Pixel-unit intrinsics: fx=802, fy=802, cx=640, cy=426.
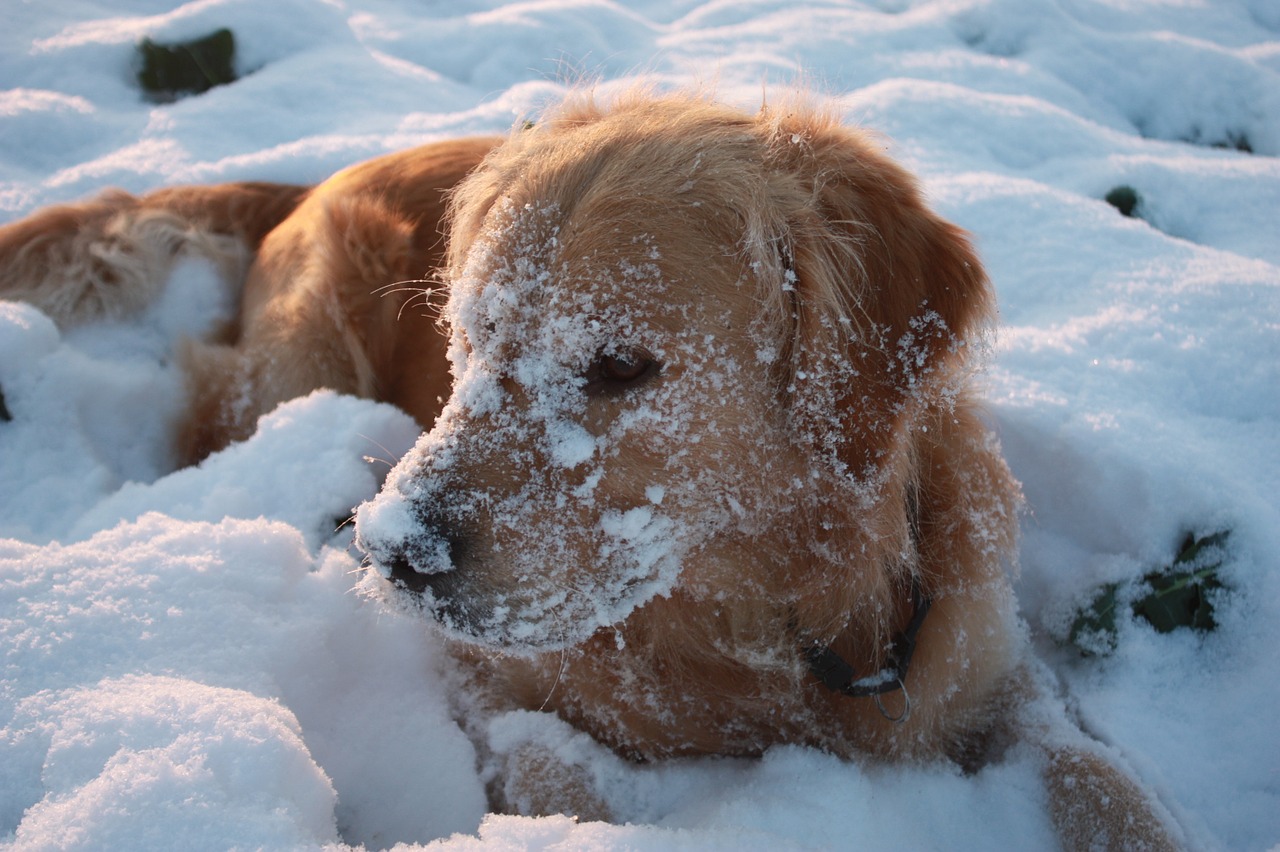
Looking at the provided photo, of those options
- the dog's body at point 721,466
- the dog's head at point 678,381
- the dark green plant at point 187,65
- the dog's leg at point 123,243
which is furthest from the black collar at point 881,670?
the dark green plant at point 187,65

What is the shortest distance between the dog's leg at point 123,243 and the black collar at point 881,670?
3.35 meters

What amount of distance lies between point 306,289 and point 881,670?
2796 mm

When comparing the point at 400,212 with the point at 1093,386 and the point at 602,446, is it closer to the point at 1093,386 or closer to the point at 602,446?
the point at 602,446

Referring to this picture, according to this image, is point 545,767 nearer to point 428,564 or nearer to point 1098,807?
point 428,564

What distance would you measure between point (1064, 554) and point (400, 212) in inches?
115

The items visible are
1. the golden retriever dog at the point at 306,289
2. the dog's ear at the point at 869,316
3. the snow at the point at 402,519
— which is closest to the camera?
the snow at the point at 402,519

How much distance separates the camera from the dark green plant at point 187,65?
5.38 meters

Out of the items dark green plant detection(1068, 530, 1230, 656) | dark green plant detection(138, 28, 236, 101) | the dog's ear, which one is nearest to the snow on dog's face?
the dog's ear

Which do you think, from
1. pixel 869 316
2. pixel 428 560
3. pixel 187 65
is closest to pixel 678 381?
pixel 869 316

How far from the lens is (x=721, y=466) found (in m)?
1.80

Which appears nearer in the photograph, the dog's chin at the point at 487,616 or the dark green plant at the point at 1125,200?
the dog's chin at the point at 487,616

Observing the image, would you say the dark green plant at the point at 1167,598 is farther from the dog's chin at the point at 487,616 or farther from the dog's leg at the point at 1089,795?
the dog's chin at the point at 487,616

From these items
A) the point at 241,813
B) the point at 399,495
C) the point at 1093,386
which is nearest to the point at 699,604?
the point at 399,495

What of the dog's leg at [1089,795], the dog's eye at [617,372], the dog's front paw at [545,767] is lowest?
the dog's front paw at [545,767]
